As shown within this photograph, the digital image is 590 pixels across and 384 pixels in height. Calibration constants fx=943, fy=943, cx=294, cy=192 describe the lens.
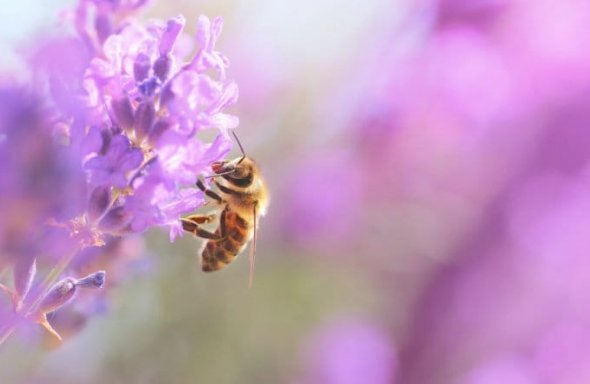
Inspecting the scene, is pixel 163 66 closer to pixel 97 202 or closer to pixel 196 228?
pixel 97 202

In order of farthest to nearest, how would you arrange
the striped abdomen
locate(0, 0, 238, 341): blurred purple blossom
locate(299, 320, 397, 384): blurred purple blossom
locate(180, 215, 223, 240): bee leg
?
locate(299, 320, 397, 384): blurred purple blossom
the striped abdomen
locate(180, 215, 223, 240): bee leg
locate(0, 0, 238, 341): blurred purple blossom

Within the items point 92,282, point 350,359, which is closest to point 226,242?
point 92,282

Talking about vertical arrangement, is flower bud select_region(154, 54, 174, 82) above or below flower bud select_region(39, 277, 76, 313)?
above

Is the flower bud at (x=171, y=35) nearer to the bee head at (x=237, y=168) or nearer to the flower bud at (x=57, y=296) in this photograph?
the flower bud at (x=57, y=296)

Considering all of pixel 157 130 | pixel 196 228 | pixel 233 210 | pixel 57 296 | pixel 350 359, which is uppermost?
pixel 350 359

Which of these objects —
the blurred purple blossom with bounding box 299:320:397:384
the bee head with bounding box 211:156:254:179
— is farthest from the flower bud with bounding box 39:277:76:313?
the blurred purple blossom with bounding box 299:320:397:384

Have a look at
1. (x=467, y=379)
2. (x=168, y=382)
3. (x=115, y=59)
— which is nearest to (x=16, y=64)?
(x=115, y=59)

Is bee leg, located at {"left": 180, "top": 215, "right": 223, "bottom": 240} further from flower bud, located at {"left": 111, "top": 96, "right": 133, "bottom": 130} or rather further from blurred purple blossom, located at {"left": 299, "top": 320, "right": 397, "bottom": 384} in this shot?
blurred purple blossom, located at {"left": 299, "top": 320, "right": 397, "bottom": 384}
